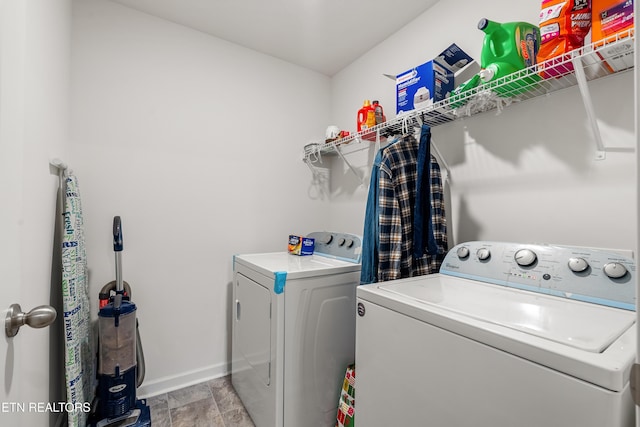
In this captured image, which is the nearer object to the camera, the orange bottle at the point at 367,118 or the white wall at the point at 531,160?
the white wall at the point at 531,160

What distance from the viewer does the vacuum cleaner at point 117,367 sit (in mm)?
1525

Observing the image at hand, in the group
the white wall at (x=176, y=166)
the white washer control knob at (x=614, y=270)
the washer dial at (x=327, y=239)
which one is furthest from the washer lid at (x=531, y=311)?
the white wall at (x=176, y=166)

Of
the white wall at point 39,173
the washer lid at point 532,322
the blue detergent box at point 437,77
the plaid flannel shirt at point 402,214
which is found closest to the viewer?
the washer lid at point 532,322

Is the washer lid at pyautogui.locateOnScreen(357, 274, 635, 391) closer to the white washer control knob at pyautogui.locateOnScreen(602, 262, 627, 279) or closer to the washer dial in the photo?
the white washer control knob at pyautogui.locateOnScreen(602, 262, 627, 279)

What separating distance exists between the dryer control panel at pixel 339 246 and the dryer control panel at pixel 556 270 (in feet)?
2.01

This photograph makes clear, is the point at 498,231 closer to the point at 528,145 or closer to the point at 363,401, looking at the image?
the point at 528,145

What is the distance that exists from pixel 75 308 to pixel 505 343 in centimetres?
184

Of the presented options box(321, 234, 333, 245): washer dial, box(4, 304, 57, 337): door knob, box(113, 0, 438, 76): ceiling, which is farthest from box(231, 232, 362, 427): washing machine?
box(113, 0, 438, 76): ceiling

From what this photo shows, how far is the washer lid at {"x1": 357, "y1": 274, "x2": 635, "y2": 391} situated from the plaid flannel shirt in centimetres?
27

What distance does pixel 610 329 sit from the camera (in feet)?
2.35

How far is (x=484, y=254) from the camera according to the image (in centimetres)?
126

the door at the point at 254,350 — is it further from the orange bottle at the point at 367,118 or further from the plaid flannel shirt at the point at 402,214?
the orange bottle at the point at 367,118

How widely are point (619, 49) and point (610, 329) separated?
0.92 metres

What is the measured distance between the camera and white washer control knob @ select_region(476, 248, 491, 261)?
125cm
